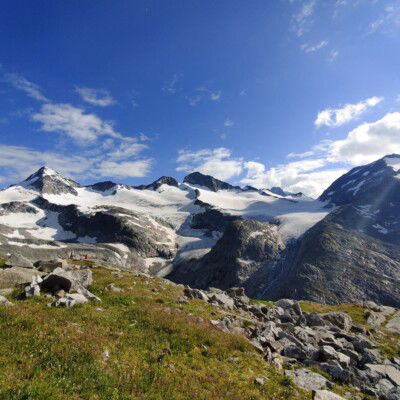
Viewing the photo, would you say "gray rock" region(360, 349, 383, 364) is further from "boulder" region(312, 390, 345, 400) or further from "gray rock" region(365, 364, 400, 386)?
"boulder" region(312, 390, 345, 400)

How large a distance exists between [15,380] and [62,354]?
2459 mm

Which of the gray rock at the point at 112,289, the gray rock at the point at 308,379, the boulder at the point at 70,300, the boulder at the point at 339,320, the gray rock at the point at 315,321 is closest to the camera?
the gray rock at the point at 308,379

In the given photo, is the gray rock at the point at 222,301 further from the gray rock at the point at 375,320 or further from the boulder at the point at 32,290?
the gray rock at the point at 375,320

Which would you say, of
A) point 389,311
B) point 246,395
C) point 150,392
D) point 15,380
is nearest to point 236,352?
point 246,395

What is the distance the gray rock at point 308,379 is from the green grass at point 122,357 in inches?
36.8

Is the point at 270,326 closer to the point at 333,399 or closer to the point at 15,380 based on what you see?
the point at 333,399

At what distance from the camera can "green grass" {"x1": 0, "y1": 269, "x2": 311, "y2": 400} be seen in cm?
1160

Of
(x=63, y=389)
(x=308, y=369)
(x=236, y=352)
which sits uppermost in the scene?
(x=63, y=389)

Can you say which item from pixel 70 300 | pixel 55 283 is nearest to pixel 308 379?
pixel 70 300

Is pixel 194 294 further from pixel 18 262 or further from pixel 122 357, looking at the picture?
pixel 122 357

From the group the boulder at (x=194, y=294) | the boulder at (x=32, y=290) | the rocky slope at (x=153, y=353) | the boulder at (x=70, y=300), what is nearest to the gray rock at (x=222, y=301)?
the boulder at (x=194, y=294)

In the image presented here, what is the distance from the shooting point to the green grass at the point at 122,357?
1160 centimetres

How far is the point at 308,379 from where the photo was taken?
17812 millimetres

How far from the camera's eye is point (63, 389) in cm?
1105
